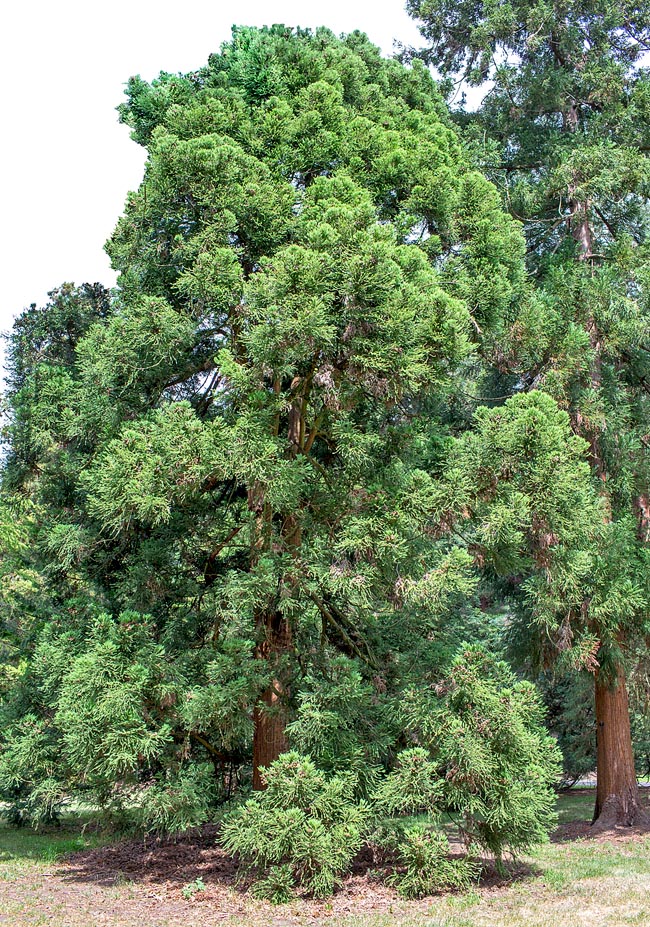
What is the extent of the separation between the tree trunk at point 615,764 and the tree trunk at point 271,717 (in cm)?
500

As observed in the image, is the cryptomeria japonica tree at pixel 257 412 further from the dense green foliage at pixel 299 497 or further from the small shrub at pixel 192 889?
the small shrub at pixel 192 889

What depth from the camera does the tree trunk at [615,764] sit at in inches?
452

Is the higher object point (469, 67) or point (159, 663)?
point (469, 67)

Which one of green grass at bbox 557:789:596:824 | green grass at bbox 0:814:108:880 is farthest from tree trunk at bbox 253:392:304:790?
green grass at bbox 557:789:596:824

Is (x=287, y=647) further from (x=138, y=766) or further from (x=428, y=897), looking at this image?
(x=428, y=897)

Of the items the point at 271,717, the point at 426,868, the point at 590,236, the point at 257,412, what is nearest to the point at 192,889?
the point at 271,717

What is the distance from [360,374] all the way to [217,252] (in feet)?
6.19

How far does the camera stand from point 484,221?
9484 millimetres

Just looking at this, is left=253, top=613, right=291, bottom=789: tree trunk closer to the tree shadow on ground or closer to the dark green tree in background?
the tree shadow on ground

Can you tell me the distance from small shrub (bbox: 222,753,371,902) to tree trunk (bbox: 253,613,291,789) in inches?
45.2

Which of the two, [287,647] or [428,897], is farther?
[287,647]

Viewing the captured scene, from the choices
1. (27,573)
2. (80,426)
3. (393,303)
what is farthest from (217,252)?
(27,573)

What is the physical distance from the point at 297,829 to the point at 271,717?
155cm

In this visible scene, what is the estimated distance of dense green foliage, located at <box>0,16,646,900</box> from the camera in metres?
7.54
